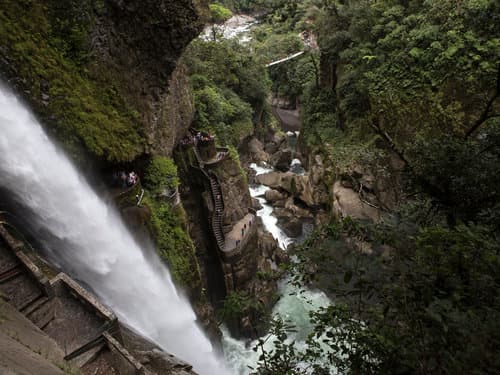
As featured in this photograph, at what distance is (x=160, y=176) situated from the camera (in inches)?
451

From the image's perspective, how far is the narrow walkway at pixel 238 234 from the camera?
15.1m

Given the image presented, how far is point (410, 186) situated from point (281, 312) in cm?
1236

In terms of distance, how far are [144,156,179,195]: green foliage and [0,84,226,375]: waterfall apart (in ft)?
8.30

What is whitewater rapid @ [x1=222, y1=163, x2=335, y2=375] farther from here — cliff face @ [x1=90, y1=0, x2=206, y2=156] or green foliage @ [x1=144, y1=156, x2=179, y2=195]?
cliff face @ [x1=90, y1=0, x2=206, y2=156]

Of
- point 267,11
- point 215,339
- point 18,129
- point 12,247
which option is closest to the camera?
point 12,247

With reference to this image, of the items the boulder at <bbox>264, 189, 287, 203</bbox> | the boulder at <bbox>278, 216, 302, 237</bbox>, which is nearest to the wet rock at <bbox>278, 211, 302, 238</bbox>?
the boulder at <bbox>278, 216, 302, 237</bbox>

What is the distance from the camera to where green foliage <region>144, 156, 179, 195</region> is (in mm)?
11273

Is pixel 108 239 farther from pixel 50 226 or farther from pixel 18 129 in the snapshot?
pixel 18 129

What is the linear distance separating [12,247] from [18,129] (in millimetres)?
2527

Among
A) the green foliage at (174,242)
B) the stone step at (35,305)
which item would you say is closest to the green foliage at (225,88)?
the green foliage at (174,242)

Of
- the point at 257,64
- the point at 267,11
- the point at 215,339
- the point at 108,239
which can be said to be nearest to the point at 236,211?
the point at 215,339

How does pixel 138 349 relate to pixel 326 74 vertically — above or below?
above

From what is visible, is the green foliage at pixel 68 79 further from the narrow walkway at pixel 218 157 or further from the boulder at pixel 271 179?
the boulder at pixel 271 179

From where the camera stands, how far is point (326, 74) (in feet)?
79.3
